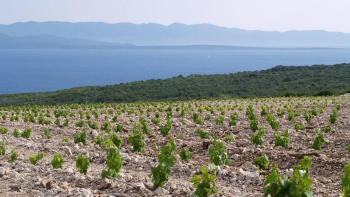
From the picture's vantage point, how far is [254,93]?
75.1 metres

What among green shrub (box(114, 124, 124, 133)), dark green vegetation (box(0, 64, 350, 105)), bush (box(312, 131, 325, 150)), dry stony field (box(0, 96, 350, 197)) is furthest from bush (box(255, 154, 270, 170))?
dark green vegetation (box(0, 64, 350, 105))

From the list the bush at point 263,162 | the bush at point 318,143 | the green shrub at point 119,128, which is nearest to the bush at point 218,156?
the bush at point 263,162

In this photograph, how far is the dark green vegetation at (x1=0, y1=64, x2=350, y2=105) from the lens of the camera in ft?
248

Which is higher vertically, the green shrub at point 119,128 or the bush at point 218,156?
the bush at point 218,156

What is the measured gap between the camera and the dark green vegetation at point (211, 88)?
2977 inches

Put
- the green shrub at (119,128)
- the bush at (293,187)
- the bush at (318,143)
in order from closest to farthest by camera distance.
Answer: the bush at (293,187), the bush at (318,143), the green shrub at (119,128)

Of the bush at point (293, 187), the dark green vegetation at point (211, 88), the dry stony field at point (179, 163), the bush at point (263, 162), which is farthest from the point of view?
the dark green vegetation at point (211, 88)

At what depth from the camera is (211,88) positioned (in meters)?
83.6

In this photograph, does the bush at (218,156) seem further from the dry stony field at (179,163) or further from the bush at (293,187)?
the bush at (293,187)

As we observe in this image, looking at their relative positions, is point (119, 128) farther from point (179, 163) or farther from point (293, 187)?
point (293, 187)

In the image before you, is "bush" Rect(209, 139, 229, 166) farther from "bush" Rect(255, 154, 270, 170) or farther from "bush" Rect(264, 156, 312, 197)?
"bush" Rect(264, 156, 312, 197)

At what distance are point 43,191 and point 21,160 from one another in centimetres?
335

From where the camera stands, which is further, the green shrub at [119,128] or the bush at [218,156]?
the green shrub at [119,128]

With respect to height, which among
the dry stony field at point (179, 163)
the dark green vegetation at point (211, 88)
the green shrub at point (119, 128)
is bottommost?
the dark green vegetation at point (211, 88)
